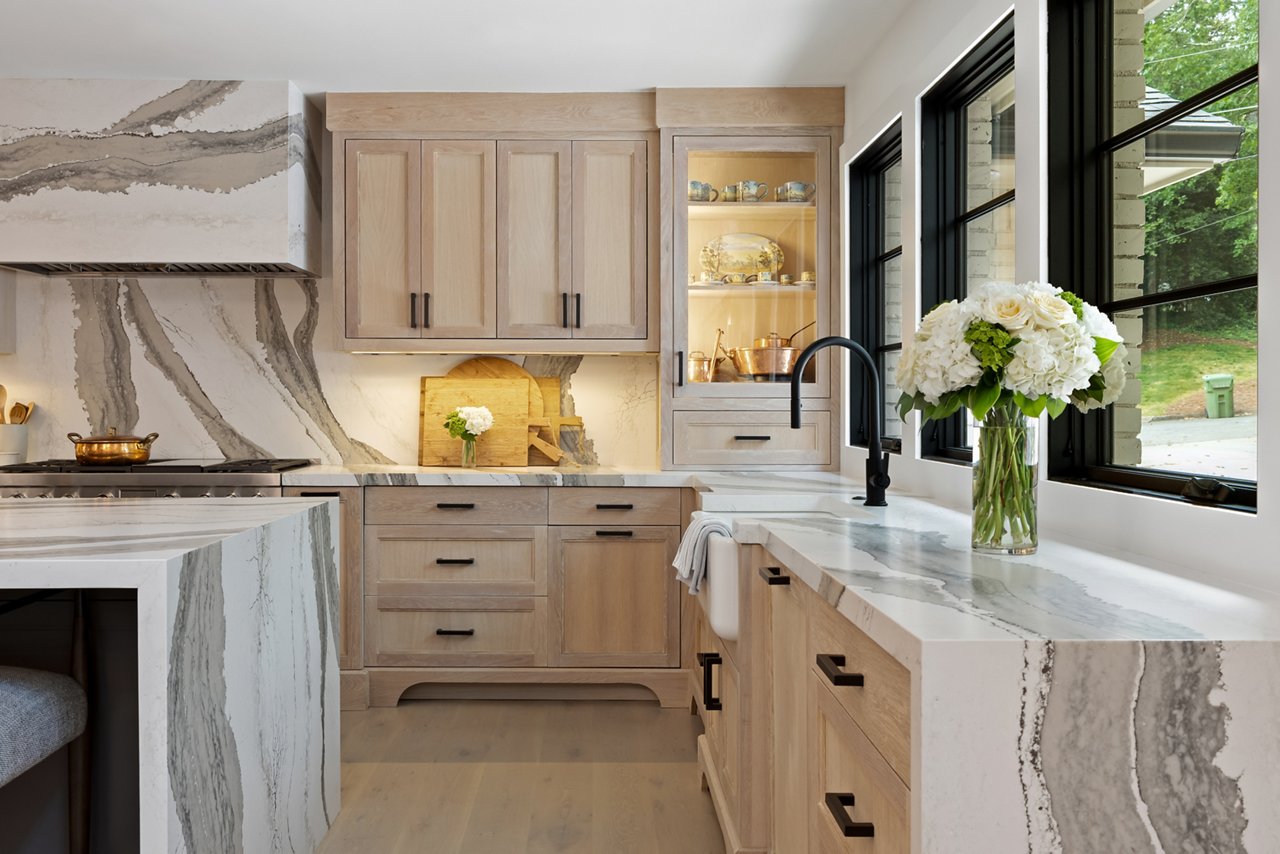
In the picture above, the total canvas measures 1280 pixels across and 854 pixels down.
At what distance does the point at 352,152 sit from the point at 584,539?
A: 1.78m

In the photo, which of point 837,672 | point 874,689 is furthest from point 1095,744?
point 837,672

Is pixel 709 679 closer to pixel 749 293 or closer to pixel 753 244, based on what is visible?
pixel 749 293

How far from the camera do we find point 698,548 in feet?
7.57

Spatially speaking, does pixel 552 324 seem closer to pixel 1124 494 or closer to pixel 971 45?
pixel 971 45

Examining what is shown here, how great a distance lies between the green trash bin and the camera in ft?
5.34

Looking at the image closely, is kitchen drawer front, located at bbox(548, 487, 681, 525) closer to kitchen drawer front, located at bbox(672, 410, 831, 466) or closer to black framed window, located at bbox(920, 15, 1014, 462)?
kitchen drawer front, located at bbox(672, 410, 831, 466)

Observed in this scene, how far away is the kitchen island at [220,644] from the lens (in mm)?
1530

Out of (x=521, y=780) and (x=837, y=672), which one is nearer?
(x=837, y=672)

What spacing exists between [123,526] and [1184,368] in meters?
2.05

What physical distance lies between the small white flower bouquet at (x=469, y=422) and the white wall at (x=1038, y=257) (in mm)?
1427

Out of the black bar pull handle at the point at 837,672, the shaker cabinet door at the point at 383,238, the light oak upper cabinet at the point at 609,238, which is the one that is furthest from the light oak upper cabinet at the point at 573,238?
the black bar pull handle at the point at 837,672

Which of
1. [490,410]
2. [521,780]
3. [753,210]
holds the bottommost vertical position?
[521,780]

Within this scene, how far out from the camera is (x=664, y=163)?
3.69 meters

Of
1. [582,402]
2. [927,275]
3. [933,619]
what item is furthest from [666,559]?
[933,619]
